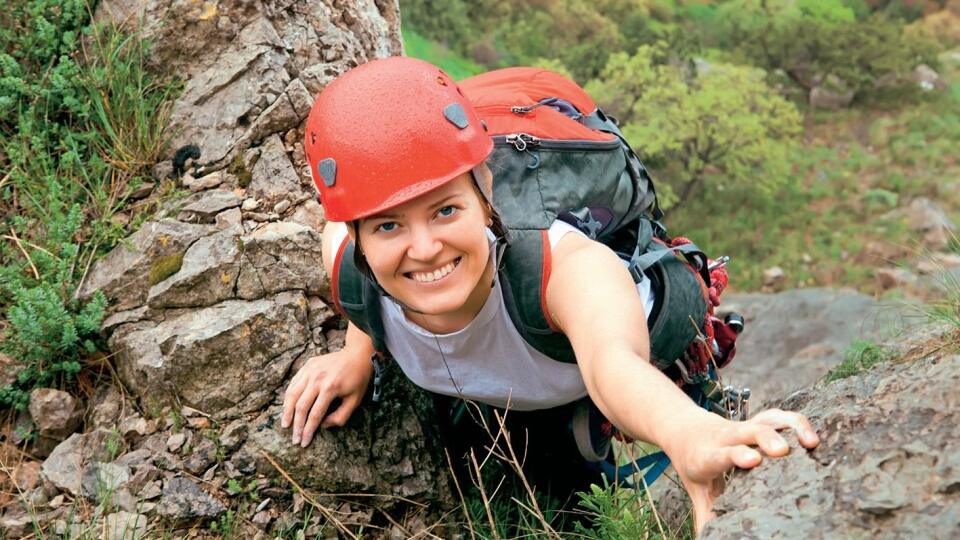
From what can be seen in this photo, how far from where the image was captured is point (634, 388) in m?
2.44

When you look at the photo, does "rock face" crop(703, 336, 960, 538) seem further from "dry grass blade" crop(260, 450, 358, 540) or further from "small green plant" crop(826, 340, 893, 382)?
"small green plant" crop(826, 340, 893, 382)

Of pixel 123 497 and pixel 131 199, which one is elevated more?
pixel 131 199

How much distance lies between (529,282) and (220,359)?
71.0 inches

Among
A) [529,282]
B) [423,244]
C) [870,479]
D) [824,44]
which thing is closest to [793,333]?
[529,282]

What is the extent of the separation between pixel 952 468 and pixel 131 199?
4.14m

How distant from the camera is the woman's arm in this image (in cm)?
217

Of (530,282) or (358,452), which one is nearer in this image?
(530,282)

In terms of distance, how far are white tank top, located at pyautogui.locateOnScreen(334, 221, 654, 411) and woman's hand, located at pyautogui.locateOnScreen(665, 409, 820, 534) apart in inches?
40.4

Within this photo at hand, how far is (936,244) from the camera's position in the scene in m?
19.4

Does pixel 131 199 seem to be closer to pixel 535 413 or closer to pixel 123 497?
pixel 123 497

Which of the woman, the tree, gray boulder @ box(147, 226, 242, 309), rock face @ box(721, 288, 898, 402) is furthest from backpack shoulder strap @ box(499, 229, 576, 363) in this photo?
the tree

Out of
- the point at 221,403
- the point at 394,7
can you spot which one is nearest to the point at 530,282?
the point at 221,403

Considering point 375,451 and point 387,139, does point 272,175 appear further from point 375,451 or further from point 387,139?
point 387,139

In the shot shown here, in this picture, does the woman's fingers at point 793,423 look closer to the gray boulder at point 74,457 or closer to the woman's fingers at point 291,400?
the woman's fingers at point 291,400
